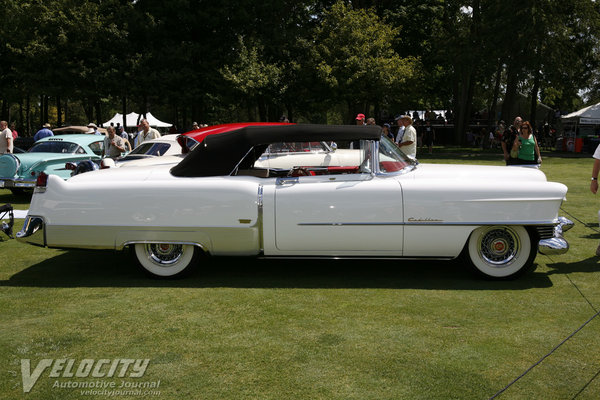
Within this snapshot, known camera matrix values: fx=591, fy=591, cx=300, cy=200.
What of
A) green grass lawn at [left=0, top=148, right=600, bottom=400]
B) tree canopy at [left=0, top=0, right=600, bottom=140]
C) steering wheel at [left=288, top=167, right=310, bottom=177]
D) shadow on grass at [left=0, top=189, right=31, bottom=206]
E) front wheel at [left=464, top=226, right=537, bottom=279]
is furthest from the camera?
tree canopy at [left=0, top=0, right=600, bottom=140]

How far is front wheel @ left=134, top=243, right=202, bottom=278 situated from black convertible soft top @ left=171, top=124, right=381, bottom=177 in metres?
0.79

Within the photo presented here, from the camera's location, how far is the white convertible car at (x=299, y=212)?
19.0 feet

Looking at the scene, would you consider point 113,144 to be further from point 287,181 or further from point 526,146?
point 526,146

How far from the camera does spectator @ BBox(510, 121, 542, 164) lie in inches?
376

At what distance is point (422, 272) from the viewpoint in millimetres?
6434

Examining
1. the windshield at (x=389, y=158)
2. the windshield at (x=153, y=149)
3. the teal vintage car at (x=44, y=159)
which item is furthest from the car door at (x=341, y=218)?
the teal vintage car at (x=44, y=159)

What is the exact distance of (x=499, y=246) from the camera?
5.96 meters

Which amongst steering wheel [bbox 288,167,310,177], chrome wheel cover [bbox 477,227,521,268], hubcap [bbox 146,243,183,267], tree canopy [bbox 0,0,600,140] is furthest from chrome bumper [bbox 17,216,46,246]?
tree canopy [bbox 0,0,600,140]

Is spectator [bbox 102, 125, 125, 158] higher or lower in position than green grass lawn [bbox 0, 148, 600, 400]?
higher

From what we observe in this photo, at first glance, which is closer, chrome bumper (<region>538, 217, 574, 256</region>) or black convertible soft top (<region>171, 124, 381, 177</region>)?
chrome bumper (<region>538, 217, 574, 256</region>)

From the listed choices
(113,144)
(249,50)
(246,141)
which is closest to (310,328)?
(246,141)

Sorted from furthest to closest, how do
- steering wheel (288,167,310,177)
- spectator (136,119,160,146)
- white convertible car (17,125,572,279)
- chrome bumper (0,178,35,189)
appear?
spectator (136,119,160,146) → chrome bumper (0,178,35,189) → steering wheel (288,167,310,177) → white convertible car (17,125,572,279)

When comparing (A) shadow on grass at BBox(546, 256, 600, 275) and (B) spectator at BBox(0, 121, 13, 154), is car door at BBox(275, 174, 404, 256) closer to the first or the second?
(A) shadow on grass at BBox(546, 256, 600, 275)

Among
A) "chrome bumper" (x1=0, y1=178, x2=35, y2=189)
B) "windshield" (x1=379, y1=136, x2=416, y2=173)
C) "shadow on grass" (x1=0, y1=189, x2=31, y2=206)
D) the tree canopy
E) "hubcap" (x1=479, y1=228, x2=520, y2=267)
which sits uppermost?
the tree canopy
